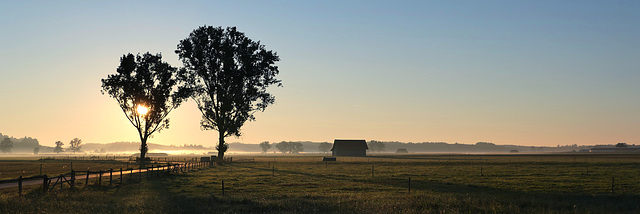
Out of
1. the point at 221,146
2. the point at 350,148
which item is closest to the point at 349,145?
the point at 350,148

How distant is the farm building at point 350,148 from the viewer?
158250mm

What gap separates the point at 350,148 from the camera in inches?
6275

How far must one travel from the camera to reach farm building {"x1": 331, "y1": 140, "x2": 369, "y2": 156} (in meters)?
158

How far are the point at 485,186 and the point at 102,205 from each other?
28.0 metres

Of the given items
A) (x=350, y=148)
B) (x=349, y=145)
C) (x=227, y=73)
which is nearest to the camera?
(x=227, y=73)

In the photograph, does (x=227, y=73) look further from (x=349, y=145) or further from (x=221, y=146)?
(x=349, y=145)

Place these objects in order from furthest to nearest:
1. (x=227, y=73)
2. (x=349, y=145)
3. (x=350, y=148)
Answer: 1. (x=349, y=145)
2. (x=350, y=148)
3. (x=227, y=73)

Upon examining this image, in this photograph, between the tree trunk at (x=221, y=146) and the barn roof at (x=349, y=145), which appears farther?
the barn roof at (x=349, y=145)

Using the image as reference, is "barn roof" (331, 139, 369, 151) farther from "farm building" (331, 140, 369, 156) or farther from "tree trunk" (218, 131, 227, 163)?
"tree trunk" (218, 131, 227, 163)

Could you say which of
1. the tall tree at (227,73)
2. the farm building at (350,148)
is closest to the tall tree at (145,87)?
the tall tree at (227,73)

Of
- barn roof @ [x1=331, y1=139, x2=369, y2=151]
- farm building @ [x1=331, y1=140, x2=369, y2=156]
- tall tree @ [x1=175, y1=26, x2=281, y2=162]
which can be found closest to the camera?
tall tree @ [x1=175, y1=26, x2=281, y2=162]

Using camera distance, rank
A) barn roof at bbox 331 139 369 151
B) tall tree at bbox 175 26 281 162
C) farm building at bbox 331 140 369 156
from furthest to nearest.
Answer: barn roof at bbox 331 139 369 151 < farm building at bbox 331 140 369 156 < tall tree at bbox 175 26 281 162

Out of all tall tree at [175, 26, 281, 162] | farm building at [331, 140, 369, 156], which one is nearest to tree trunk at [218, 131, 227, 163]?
tall tree at [175, 26, 281, 162]

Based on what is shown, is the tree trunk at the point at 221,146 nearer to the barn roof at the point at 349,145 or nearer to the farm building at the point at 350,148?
the farm building at the point at 350,148
